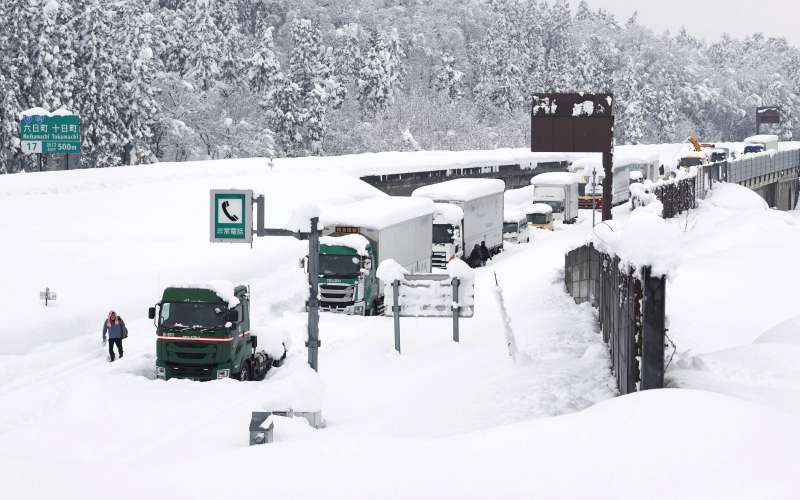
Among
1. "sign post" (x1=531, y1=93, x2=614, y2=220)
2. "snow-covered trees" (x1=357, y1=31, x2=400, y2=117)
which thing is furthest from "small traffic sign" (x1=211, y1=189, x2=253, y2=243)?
"snow-covered trees" (x1=357, y1=31, x2=400, y2=117)

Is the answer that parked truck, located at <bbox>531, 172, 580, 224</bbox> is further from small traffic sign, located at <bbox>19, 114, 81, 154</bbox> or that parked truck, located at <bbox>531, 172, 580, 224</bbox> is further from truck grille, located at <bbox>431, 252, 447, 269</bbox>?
small traffic sign, located at <bbox>19, 114, 81, 154</bbox>

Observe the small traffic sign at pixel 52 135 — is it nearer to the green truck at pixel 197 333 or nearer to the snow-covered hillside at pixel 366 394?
the snow-covered hillside at pixel 366 394

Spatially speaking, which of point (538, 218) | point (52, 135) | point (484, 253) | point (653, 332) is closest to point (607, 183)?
point (538, 218)

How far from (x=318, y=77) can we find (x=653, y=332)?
9464 centimetres

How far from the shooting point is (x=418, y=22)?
170 m

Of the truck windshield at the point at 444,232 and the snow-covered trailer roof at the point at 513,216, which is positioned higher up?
the snow-covered trailer roof at the point at 513,216

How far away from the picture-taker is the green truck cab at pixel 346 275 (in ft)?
105

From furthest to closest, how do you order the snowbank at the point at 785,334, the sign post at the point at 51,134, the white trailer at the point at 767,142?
the white trailer at the point at 767,142 < the sign post at the point at 51,134 < the snowbank at the point at 785,334

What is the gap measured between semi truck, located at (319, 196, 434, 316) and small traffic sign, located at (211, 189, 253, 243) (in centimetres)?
1276

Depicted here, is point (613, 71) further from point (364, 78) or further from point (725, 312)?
point (725, 312)

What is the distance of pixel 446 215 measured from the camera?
43531mm

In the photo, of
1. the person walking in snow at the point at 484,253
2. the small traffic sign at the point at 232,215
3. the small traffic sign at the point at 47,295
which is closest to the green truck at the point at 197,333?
the small traffic sign at the point at 232,215

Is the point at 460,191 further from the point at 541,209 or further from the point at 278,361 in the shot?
the point at 278,361

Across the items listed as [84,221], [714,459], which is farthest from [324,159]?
[714,459]
